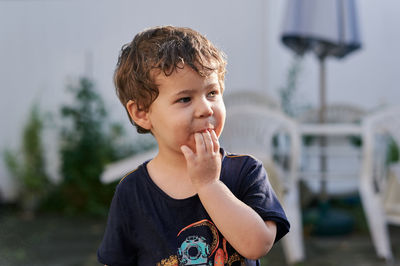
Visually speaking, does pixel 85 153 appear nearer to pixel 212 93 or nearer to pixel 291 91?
pixel 291 91

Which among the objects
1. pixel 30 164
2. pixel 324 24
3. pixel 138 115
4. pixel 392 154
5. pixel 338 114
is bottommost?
pixel 392 154

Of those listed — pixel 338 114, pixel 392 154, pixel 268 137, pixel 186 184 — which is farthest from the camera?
pixel 392 154

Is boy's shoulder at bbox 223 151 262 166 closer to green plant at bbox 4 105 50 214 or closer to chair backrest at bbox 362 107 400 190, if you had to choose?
chair backrest at bbox 362 107 400 190

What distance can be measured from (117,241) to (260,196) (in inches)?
14.1

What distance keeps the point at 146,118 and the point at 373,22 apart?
16.2ft

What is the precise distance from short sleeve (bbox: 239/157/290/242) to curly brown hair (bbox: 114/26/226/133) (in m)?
0.22

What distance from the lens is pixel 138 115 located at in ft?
3.86

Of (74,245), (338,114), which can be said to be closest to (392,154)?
(338,114)

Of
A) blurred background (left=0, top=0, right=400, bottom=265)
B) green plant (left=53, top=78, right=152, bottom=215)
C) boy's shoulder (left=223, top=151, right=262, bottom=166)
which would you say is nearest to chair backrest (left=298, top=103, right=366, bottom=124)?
blurred background (left=0, top=0, right=400, bottom=265)

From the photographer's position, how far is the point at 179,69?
1.05m

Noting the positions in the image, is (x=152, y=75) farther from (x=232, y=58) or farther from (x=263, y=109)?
(x=232, y=58)

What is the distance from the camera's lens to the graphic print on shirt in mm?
1057

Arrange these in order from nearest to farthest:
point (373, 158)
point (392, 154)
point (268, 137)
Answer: point (268, 137)
point (373, 158)
point (392, 154)

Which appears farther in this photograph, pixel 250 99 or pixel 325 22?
pixel 250 99
